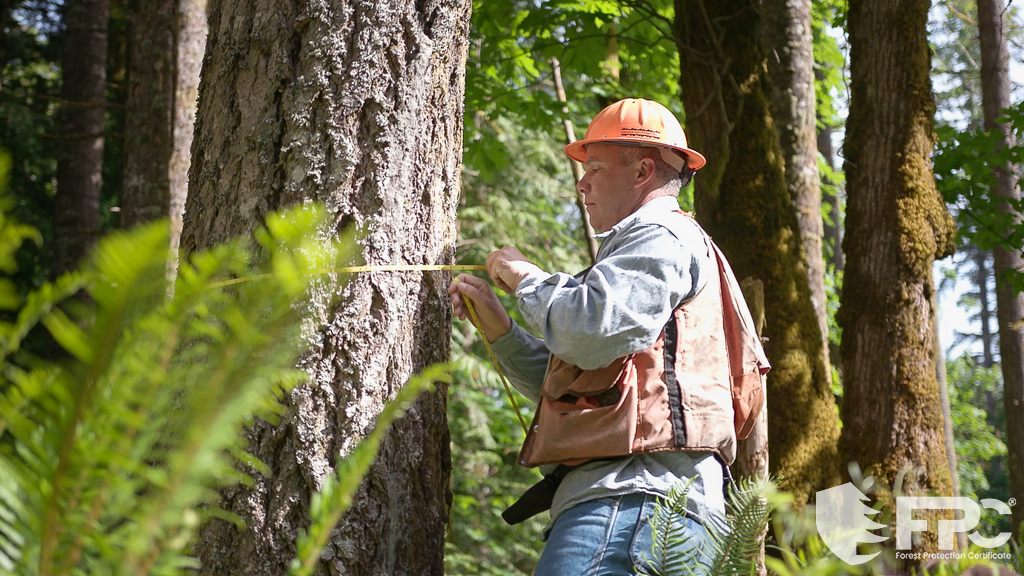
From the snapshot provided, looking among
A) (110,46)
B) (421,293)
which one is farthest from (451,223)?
(110,46)

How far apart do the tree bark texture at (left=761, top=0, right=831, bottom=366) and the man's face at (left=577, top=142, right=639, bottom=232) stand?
3848mm

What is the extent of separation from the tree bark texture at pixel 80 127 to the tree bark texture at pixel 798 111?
24.3 feet

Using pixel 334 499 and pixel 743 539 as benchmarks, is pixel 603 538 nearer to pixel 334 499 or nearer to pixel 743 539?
pixel 743 539

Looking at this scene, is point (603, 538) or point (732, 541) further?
point (603, 538)

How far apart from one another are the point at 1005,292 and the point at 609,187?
26.4 ft

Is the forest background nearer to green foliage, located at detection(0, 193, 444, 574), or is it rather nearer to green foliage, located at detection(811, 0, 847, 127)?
green foliage, located at detection(811, 0, 847, 127)

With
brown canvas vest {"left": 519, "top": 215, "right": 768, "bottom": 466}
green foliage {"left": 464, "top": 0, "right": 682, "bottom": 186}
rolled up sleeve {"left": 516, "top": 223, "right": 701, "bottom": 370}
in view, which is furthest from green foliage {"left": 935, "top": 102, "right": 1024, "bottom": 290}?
rolled up sleeve {"left": 516, "top": 223, "right": 701, "bottom": 370}

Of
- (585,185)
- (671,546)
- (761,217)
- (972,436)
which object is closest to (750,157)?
(761,217)

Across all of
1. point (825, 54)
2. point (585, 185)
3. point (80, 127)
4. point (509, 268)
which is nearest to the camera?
point (509, 268)

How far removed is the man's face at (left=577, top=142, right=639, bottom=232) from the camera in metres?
2.63

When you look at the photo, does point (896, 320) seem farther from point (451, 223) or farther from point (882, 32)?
point (451, 223)

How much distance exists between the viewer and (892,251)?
212 inches

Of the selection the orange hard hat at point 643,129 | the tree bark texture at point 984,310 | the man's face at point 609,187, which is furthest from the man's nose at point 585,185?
the tree bark texture at point 984,310

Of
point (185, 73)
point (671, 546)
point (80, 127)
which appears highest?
point (80, 127)
